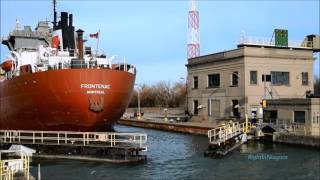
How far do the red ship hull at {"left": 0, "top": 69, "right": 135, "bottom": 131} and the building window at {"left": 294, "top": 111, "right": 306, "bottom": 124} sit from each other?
16606 millimetres

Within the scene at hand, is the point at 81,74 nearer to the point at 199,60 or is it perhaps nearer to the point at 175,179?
the point at 175,179

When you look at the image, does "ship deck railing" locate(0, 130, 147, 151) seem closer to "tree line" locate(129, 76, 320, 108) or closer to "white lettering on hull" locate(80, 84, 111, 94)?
"white lettering on hull" locate(80, 84, 111, 94)

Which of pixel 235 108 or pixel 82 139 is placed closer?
pixel 82 139

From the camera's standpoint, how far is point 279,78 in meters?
57.5

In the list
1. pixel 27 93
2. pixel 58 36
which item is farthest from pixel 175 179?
pixel 58 36

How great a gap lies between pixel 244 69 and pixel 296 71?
8.34 metres

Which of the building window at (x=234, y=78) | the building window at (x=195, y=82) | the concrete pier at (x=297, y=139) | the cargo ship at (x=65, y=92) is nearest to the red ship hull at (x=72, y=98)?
the cargo ship at (x=65, y=92)

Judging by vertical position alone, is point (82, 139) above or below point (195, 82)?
below

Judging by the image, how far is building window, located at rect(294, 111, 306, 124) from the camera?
1686 inches

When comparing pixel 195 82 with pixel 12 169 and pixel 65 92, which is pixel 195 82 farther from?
pixel 12 169

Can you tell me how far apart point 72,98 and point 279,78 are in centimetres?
3024

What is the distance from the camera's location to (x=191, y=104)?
66.2 m

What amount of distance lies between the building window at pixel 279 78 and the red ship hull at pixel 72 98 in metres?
23.2

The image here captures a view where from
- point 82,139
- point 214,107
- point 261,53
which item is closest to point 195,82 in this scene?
point 214,107
